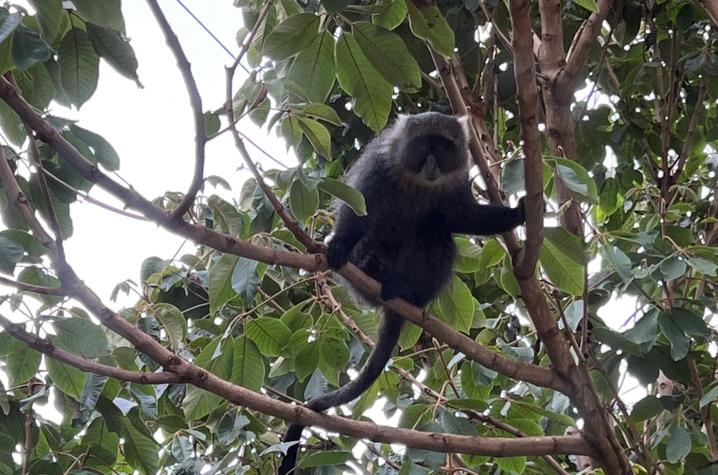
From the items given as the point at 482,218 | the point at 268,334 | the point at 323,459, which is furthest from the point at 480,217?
the point at 323,459

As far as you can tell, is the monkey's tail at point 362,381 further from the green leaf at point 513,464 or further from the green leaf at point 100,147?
the green leaf at point 100,147

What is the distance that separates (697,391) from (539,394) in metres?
0.75

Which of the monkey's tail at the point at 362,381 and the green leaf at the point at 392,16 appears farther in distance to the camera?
the monkey's tail at the point at 362,381

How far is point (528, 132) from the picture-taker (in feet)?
9.42

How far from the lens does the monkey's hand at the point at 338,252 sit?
3.14 meters

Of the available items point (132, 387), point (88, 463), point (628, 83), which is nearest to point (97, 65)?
point (132, 387)

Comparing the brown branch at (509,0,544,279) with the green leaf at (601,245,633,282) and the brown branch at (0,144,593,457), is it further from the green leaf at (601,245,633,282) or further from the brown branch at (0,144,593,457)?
the brown branch at (0,144,593,457)

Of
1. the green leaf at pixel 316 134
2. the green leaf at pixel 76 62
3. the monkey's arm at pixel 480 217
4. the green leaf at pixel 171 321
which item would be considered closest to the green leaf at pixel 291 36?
the green leaf at pixel 316 134

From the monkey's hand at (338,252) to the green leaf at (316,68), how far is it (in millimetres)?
617

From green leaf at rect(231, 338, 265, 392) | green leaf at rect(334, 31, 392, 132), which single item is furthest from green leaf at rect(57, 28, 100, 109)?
green leaf at rect(231, 338, 265, 392)

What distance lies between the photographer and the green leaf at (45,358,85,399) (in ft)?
9.66

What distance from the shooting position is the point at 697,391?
408cm

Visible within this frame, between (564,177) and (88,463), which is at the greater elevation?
(564,177)

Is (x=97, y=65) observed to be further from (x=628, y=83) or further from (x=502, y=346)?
(x=628, y=83)
